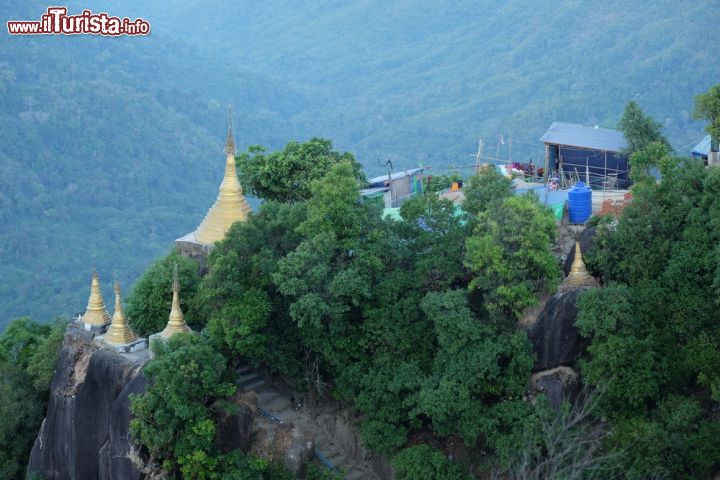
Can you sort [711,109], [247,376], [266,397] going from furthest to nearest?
[711,109], [247,376], [266,397]

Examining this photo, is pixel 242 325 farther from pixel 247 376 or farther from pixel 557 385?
pixel 557 385

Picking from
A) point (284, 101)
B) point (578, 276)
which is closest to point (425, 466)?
point (578, 276)

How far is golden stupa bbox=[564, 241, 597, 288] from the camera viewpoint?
74.0ft

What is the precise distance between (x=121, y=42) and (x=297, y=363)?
71.0 metres

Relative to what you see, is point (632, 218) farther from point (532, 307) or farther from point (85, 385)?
point (85, 385)

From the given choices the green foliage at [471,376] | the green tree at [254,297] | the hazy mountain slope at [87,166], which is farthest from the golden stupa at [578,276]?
the hazy mountain slope at [87,166]

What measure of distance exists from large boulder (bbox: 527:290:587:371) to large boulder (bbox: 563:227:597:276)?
1683mm

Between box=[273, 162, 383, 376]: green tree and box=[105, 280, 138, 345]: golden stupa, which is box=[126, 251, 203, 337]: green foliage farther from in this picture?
box=[273, 162, 383, 376]: green tree

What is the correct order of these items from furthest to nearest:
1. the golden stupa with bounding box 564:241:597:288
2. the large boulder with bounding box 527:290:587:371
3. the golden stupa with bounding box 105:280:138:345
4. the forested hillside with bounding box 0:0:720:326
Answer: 1. the forested hillside with bounding box 0:0:720:326
2. the golden stupa with bounding box 105:280:138:345
3. the golden stupa with bounding box 564:241:597:288
4. the large boulder with bounding box 527:290:587:371

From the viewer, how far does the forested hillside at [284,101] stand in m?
63.9

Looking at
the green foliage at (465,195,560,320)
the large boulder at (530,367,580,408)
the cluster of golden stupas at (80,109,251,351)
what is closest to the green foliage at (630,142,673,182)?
the green foliage at (465,195,560,320)

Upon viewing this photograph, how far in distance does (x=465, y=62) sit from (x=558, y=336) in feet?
222

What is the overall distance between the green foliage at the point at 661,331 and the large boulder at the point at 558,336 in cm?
41

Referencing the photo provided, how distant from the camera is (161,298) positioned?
85.1 feet
